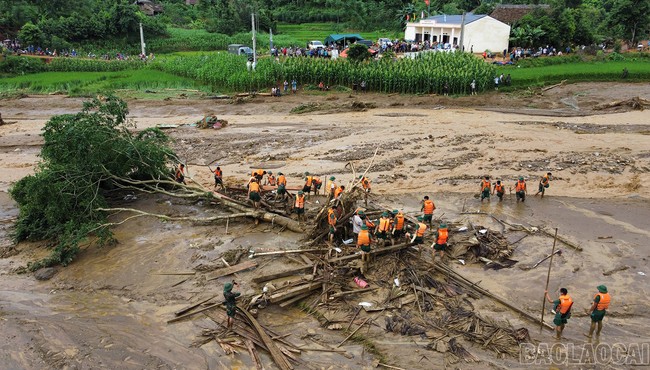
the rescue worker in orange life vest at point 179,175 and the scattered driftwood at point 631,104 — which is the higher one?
the scattered driftwood at point 631,104

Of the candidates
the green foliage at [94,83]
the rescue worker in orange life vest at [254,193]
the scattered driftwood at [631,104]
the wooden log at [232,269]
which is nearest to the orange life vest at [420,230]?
the wooden log at [232,269]

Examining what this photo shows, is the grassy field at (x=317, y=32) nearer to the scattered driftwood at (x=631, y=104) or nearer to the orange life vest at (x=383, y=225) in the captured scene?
the scattered driftwood at (x=631, y=104)

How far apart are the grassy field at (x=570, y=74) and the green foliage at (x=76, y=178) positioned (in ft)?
103

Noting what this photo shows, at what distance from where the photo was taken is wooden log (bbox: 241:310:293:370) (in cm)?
1075

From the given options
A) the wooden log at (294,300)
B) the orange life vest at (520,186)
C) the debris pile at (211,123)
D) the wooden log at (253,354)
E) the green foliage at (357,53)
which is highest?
the green foliage at (357,53)

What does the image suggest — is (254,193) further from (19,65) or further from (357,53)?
(19,65)

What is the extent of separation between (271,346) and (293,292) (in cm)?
192

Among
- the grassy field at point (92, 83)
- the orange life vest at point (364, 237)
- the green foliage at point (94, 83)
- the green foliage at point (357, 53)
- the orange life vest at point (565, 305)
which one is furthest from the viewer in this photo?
the grassy field at point (92, 83)

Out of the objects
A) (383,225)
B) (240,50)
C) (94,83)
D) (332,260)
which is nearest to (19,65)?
(94,83)

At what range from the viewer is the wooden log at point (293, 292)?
41.8ft

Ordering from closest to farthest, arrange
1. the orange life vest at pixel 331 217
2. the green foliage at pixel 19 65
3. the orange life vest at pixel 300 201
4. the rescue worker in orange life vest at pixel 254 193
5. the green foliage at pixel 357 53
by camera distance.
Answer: the orange life vest at pixel 331 217 < the orange life vest at pixel 300 201 < the rescue worker in orange life vest at pixel 254 193 < the green foliage at pixel 357 53 < the green foliage at pixel 19 65

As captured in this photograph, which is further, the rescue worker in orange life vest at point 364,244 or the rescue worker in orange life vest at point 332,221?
the rescue worker in orange life vest at point 332,221

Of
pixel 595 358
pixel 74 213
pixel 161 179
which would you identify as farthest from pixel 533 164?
pixel 74 213

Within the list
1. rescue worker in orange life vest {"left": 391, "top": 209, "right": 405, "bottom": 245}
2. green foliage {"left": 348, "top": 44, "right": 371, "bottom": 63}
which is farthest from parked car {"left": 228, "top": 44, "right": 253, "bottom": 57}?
rescue worker in orange life vest {"left": 391, "top": 209, "right": 405, "bottom": 245}
